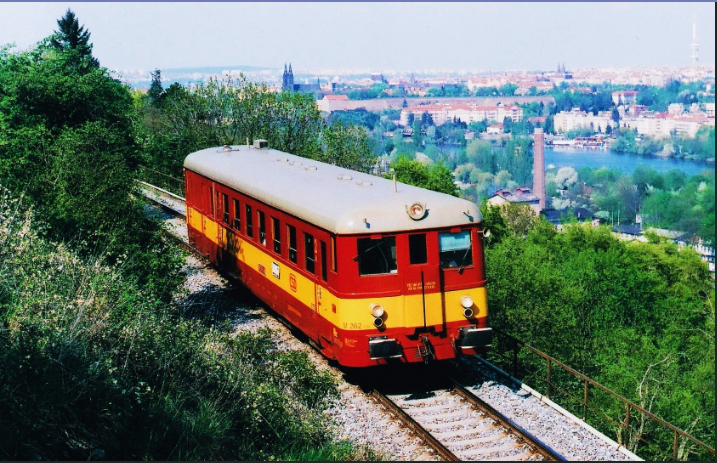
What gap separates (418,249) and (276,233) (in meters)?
3.69

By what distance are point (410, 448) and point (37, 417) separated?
4.91 metres

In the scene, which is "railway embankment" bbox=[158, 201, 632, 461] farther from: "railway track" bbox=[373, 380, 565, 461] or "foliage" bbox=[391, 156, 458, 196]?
"foliage" bbox=[391, 156, 458, 196]

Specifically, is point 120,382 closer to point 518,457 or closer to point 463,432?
point 463,432

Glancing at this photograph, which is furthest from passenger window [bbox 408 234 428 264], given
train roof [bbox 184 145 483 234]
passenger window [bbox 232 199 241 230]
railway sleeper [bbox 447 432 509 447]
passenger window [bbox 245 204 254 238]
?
passenger window [bbox 232 199 241 230]

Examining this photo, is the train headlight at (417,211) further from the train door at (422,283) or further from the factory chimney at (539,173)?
the factory chimney at (539,173)

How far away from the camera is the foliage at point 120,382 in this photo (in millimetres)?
9853

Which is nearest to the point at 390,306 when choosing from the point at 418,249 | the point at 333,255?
the point at 418,249

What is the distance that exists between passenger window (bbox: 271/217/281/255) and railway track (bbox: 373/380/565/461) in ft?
12.5

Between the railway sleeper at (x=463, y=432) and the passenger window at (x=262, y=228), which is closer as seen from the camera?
the railway sleeper at (x=463, y=432)

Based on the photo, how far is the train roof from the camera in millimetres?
13133

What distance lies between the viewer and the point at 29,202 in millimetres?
17016

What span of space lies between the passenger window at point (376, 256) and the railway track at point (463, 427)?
202 cm

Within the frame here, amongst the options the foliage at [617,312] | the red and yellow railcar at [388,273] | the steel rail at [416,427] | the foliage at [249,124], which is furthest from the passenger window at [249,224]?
the foliage at [249,124]

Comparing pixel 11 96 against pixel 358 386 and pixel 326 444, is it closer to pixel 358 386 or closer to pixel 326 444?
pixel 358 386
